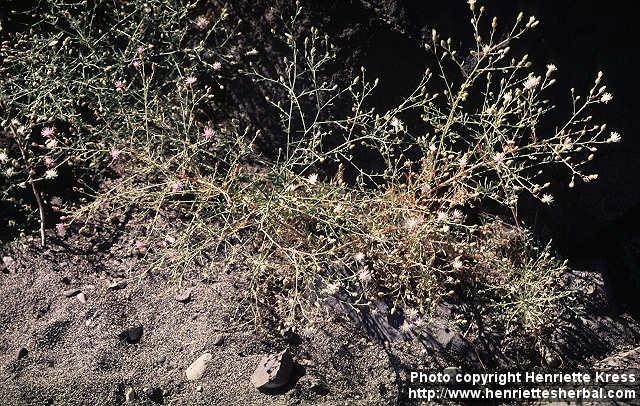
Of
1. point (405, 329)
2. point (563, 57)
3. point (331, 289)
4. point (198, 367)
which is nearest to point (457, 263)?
point (405, 329)

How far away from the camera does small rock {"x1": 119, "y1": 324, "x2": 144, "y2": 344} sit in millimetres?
2523

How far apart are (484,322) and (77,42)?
89.1 inches

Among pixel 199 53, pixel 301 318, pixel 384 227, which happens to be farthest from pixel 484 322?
pixel 199 53

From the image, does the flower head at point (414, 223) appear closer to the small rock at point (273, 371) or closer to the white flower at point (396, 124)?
the white flower at point (396, 124)

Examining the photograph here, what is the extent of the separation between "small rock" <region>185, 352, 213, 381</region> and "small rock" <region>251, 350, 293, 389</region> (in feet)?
0.68

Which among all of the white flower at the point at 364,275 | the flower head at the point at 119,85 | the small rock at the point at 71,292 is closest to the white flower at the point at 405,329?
the white flower at the point at 364,275

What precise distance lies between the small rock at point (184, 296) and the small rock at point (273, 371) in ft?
1.43

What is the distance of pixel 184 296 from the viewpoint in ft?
8.53

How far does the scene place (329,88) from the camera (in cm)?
269

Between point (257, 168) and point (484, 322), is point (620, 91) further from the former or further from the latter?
point (257, 168)

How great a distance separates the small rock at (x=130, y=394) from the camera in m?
2.40

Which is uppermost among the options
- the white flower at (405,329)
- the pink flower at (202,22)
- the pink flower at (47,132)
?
the pink flower at (202,22)

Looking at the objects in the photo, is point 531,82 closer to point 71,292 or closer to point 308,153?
point 308,153

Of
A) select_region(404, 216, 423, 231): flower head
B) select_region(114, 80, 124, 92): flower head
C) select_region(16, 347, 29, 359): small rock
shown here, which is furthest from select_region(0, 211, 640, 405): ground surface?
select_region(114, 80, 124, 92): flower head
